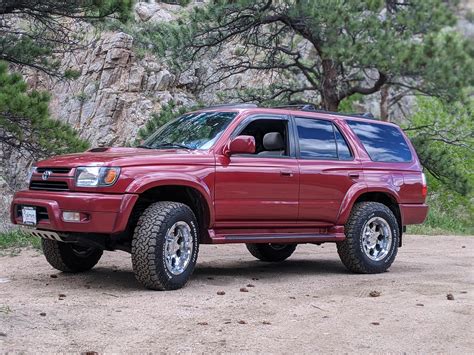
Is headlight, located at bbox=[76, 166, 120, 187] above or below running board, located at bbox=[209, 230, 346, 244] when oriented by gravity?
above

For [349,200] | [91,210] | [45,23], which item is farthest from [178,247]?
[45,23]

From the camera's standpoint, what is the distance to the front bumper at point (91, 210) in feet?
20.4

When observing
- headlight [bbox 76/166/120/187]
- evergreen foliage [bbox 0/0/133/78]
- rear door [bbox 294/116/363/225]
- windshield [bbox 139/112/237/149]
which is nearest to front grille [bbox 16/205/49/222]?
headlight [bbox 76/166/120/187]

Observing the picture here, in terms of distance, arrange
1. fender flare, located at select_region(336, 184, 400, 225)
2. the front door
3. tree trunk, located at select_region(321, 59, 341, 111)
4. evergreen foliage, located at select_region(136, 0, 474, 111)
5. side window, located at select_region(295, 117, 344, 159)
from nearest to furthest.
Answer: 1. the front door
2. side window, located at select_region(295, 117, 344, 159)
3. fender flare, located at select_region(336, 184, 400, 225)
4. evergreen foliage, located at select_region(136, 0, 474, 111)
5. tree trunk, located at select_region(321, 59, 341, 111)

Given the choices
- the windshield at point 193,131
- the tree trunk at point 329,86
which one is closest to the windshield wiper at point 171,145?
the windshield at point 193,131

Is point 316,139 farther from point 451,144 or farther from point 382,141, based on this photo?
point 451,144

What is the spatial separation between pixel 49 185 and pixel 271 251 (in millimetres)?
3903

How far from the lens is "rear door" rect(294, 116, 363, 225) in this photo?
7.88m

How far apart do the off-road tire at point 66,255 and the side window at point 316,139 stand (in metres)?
2.83

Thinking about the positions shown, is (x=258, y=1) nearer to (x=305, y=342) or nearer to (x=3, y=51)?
(x=3, y=51)

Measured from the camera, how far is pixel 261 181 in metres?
7.39

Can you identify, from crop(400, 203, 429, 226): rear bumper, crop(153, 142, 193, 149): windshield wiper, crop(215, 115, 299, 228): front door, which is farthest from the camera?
crop(400, 203, 429, 226): rear bumper

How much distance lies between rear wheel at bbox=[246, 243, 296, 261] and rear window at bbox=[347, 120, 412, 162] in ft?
6.36

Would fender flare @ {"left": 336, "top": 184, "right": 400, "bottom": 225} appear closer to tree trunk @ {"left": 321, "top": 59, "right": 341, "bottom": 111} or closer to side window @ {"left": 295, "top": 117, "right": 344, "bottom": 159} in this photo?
side window @ {"left": 295, "top": 117, "right": 344, "bottom": 159}
